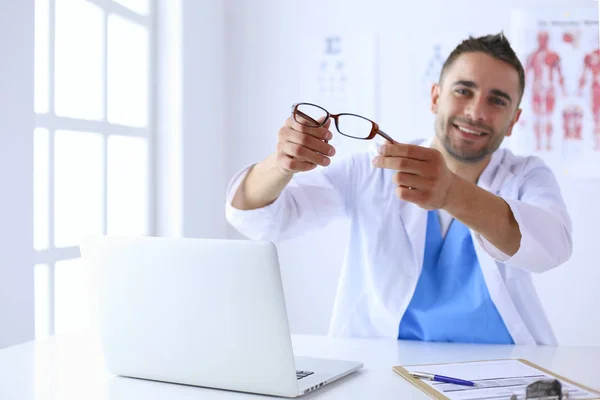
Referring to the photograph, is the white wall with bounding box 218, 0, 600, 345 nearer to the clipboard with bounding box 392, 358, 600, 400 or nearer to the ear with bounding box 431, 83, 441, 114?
the ear with bounding box 431, 83, 441, 114

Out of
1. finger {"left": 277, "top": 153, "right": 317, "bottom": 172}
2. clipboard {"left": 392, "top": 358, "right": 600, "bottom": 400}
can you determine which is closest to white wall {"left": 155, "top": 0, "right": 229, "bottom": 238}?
finger {"left": 277, "top": 153, "right": 317, "bottom": 172}

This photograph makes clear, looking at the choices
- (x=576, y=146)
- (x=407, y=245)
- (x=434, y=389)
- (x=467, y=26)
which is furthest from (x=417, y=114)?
(x=434, y=389)

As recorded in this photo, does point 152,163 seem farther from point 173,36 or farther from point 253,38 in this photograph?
point 253,38

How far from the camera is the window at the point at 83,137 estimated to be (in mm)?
2307

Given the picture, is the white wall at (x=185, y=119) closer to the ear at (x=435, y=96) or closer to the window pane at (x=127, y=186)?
the window pane at (x=127, y=186)

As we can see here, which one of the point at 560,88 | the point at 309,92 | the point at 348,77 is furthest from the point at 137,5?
the point at 560,88

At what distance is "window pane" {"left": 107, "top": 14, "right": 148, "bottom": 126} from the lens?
2760 mm

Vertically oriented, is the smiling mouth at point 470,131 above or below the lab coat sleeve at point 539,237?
above

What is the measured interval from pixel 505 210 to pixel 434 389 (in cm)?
59

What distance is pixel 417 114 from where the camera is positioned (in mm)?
3217

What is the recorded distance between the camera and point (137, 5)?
293 centimetres

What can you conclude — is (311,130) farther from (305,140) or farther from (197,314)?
(197,314)

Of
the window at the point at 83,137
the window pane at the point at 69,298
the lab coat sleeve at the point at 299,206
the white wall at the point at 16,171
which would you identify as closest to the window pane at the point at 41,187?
the window at the point at 83,137

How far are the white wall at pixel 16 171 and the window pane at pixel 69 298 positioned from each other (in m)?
0.40
